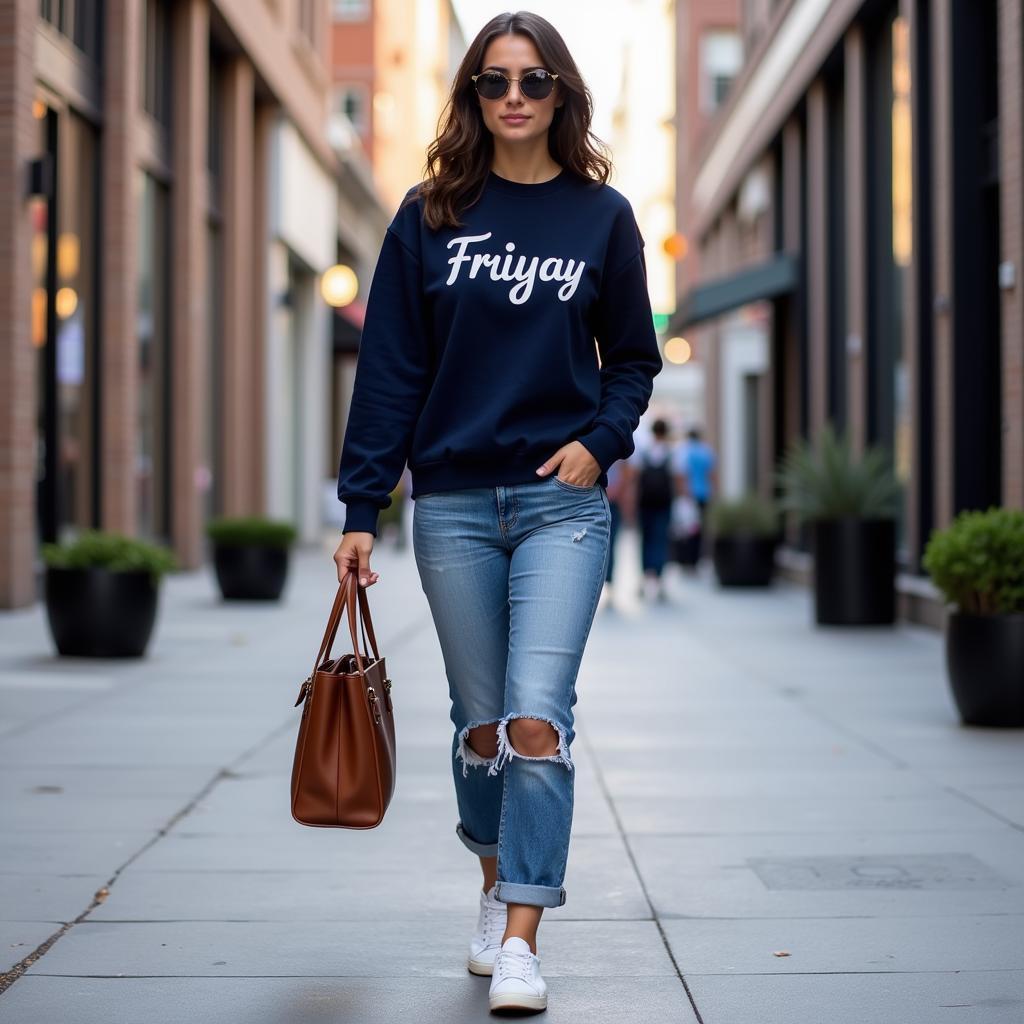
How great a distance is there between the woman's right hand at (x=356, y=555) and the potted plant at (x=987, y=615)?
4433mm

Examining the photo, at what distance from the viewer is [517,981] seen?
3.43m

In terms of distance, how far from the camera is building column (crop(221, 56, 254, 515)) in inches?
831

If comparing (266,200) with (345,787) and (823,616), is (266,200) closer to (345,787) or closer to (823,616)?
(823,616)

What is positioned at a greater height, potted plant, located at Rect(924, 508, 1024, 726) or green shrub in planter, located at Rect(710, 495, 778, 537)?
green shrub in planter, located at Rect(710, 495, 778, 537)

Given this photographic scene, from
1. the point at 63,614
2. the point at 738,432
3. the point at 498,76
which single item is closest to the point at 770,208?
the point at 738,432

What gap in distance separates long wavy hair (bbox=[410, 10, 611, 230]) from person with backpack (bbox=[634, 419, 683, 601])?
12279 mm

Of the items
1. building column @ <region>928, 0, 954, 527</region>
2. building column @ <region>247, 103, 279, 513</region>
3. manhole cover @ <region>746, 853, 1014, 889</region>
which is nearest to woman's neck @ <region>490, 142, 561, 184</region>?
manhole cover @ <region>746, 853, 1014, 889</region>

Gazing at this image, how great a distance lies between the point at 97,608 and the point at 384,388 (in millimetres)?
6428

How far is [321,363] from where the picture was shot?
94.9ft

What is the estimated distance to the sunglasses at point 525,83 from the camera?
12.0ft

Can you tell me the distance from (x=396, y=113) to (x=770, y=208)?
2474 cm

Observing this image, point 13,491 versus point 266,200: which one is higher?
point 266,200

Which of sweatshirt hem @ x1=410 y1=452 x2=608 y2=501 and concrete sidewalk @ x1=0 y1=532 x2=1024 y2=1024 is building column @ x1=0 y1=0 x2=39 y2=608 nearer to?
concrete sidewalk @ x1=0 y1=532 x2=1024 y2=1024

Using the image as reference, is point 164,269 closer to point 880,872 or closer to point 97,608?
point 97,608
